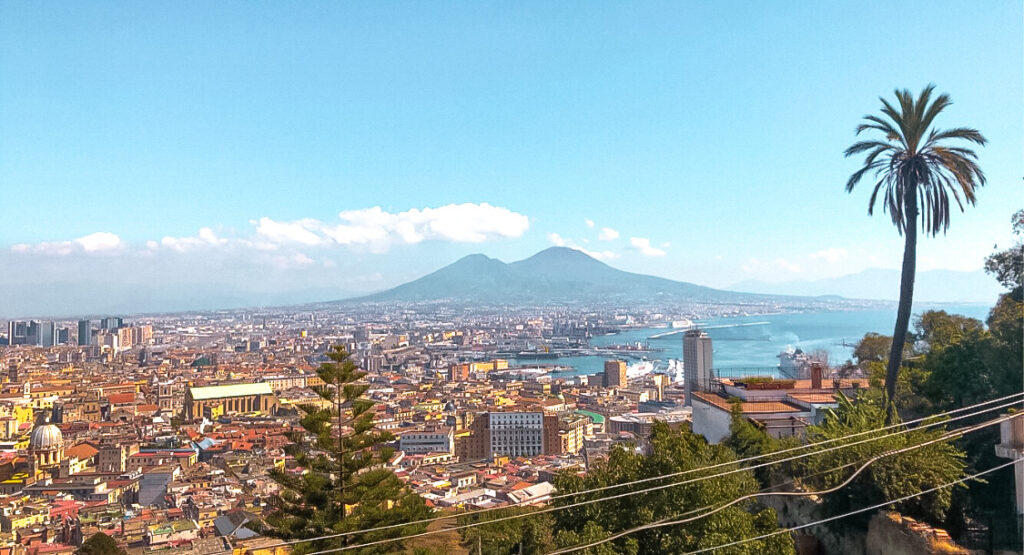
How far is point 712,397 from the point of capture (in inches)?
318

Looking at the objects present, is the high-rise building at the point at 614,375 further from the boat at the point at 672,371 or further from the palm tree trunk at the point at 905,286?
the palm tree trunk at the point at 905,286

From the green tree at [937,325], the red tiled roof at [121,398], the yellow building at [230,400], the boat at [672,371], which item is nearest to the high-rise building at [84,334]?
the red tiled roof at [121,398]

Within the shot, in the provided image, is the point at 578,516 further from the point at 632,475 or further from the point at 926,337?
the point at 926,337

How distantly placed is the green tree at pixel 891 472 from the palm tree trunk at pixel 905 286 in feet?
5.93

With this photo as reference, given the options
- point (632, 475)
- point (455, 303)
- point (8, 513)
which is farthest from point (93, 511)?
point (455, 303)

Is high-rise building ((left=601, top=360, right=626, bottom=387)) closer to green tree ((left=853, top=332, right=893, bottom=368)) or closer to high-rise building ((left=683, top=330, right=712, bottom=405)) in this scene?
high-rise building ((left=683, top=330, right=712, bottom=405))

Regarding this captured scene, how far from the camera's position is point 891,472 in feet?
14.0

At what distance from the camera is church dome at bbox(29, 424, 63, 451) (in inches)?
1048

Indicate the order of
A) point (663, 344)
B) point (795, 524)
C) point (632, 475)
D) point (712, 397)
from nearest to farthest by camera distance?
point (632, 475) < point (795, 524) < point (712, 397) < point (663, 344)

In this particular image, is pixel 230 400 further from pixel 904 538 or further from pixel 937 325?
pixel 904 538

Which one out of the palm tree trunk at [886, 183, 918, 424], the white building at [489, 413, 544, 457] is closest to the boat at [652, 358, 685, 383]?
the white building at [489, 413, 544, 457]

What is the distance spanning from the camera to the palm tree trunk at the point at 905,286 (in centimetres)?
648

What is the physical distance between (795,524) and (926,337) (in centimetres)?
705

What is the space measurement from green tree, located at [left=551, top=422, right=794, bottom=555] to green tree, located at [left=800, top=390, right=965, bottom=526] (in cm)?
52
